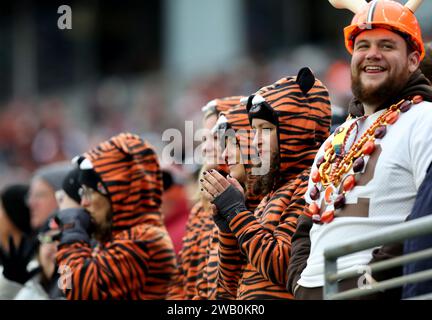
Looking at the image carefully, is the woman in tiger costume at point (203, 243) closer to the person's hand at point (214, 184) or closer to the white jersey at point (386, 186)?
the person's hand at point (214, 184)

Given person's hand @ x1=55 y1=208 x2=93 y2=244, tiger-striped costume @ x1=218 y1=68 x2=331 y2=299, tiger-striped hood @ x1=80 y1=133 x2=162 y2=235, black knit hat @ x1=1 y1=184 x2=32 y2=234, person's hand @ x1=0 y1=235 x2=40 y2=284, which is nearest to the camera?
tiger-striped costume @ x1=218 y1=68 x2=331 y2=299

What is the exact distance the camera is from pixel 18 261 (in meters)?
6.68

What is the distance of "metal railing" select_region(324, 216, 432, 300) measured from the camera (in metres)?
3.68

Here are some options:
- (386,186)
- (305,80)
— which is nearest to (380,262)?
(386,186)

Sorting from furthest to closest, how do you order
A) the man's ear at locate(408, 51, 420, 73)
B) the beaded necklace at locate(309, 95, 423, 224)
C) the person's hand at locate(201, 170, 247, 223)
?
the person's hand at locate(201, 170, 247, 223)
the man's ear at locate(408, 51, 420, 73)
the beaded necklace at locate(309, 95, 423, 224)

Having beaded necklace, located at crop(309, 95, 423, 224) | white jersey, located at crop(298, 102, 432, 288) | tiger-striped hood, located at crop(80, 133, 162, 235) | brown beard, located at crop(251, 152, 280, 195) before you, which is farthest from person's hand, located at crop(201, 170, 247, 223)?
tiger-striped hood, located at crop(80, 133, 162, 235)

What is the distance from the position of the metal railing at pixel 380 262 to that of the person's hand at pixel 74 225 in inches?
92.3

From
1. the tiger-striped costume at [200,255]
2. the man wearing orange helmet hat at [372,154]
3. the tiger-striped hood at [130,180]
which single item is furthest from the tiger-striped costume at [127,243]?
the man wearing orange helmet hat at [372,154]

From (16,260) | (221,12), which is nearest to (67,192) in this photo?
(16,260)

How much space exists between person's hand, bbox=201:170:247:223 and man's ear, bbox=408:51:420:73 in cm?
96

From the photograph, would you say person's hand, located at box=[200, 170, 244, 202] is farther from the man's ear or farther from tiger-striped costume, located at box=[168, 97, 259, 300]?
the man's ear

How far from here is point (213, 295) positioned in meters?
5.60

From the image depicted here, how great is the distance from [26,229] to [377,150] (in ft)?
14.2
